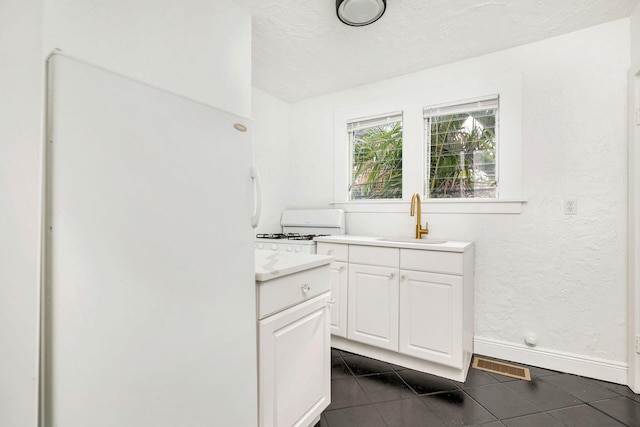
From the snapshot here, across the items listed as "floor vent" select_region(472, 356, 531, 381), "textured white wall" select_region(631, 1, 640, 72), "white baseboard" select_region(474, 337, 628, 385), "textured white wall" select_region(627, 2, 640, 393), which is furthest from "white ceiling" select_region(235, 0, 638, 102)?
"floor vent" select_region(472, 356, 531, 381)

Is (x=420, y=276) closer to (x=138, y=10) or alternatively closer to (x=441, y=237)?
(x=441, y=237)

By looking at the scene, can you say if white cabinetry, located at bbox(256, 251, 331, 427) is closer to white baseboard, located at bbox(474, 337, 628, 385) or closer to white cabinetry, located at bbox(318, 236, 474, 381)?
white cabinetry, located at bbox(318, 236, 474, 381)

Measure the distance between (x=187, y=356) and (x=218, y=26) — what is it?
5.15 ft

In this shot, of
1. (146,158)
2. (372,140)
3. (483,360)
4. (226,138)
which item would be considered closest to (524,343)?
(483,360)

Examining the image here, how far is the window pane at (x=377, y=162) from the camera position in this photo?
2912mm

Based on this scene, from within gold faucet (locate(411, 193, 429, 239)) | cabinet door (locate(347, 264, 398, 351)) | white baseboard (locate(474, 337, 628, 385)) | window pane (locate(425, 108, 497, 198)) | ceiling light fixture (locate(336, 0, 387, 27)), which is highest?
ceiling light fixture (locate(336, 0, 387, 27))

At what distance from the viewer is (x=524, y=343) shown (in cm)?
229

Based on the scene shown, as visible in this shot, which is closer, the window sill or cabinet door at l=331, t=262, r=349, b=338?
the window sill

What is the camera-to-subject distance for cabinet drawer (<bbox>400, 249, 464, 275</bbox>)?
204cm

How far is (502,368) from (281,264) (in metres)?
1.95

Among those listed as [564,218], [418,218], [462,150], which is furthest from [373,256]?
[564,218]

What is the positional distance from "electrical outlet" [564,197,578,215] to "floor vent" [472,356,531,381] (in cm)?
120

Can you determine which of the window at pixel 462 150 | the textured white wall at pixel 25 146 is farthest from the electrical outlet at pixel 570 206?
the textured white wall at pixel 25 146

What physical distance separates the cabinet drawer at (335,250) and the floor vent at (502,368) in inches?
50.3
